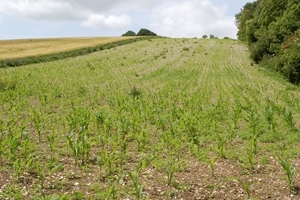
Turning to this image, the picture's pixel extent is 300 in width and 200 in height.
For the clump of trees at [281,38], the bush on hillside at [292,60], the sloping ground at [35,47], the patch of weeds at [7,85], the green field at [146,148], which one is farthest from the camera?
the sloping ground at [35,47]

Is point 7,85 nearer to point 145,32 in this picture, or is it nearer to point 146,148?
point 146,148

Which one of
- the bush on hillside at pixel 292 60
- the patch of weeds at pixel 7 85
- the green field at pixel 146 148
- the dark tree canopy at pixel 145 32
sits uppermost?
the dark tree canopy at pixel 145 32

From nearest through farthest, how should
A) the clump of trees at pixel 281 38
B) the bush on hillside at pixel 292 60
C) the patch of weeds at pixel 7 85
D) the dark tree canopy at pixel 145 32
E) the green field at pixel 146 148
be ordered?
the green field at pixel 146 148
the patch of weeds at pixel 7 85
the bush on hillside at pixel 292 60
the clump of trees at pixel 281 38
the dark tree canopy at pixel 145 32

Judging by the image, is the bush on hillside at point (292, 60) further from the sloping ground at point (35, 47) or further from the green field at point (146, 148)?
the sloping ground at point (35, 47)

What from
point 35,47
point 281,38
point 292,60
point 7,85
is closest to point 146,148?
point 7,85

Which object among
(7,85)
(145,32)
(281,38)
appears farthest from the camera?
(145,32)

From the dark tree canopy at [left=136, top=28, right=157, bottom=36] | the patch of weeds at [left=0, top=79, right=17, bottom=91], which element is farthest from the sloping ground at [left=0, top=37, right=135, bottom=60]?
the dark tree canopy at [left=136, top=28, right=157, bottom=36]

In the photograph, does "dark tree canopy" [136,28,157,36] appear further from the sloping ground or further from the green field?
the green field

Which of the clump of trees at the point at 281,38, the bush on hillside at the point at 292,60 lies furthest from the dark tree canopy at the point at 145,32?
the bush on hillside at the point at 292,60

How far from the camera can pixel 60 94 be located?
19.8 meters

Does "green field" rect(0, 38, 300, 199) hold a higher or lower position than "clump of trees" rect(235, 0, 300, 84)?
lower

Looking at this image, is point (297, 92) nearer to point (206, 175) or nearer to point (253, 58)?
point (206, 175)

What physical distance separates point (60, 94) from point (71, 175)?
12.5 m

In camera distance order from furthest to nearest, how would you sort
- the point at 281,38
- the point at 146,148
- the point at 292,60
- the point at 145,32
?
the point at 145,32, the point at 281,38, the point at 292,60, the point at 146,148
